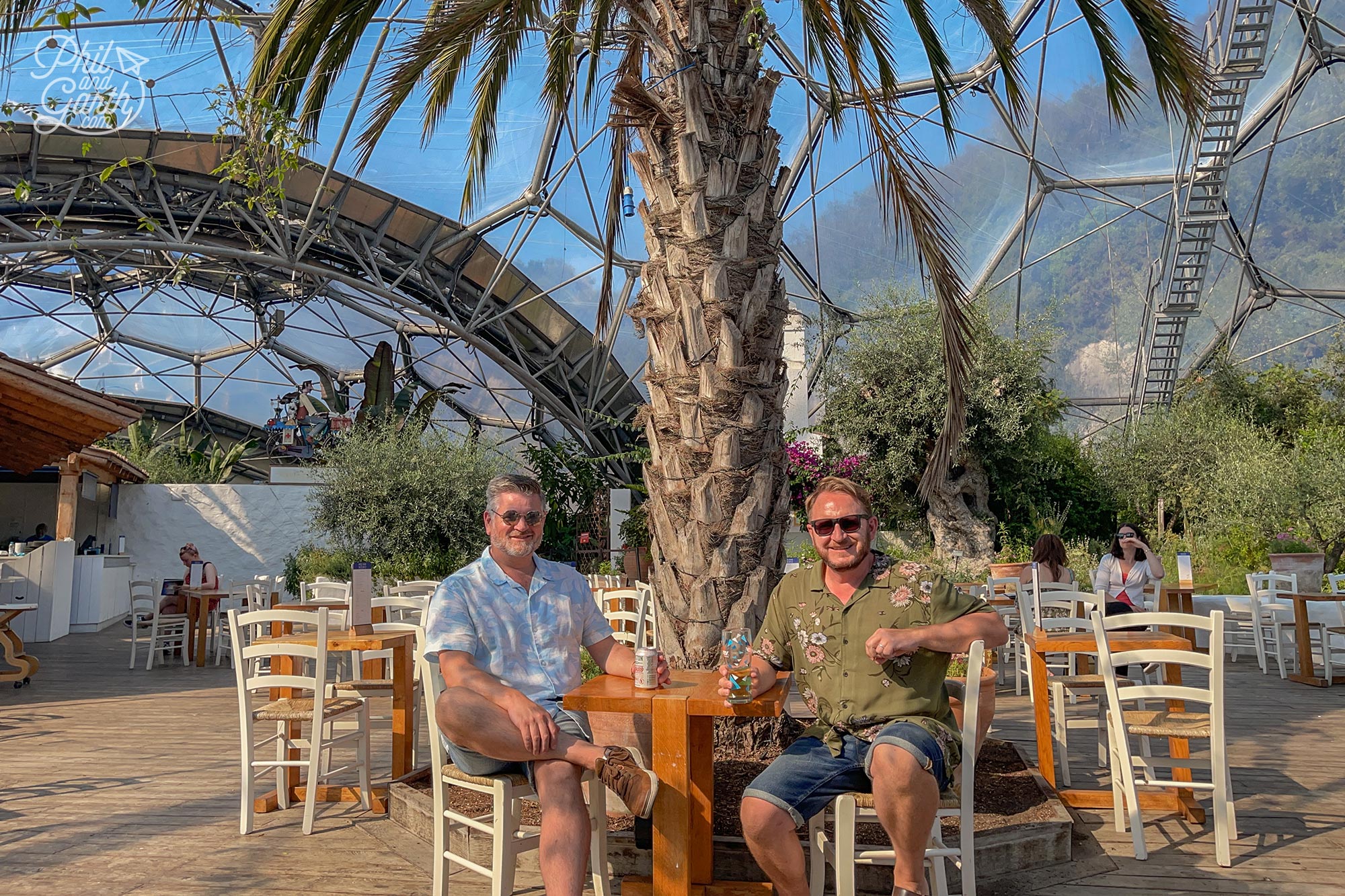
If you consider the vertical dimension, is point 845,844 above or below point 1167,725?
below

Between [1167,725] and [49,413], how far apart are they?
11.7 meters

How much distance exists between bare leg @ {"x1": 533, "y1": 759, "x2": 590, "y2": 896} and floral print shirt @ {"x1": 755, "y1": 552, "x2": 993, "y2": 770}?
0.77m

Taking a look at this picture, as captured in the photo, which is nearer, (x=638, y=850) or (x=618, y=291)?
(x=638, y=850)

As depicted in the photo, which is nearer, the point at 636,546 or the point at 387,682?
the point at 387,682

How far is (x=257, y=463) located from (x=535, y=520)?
2800 centimetres

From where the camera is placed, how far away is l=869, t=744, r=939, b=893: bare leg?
2873 millimetres

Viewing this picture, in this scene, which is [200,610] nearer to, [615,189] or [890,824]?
[615,189]

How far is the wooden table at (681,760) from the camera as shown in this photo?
3000 millimetres

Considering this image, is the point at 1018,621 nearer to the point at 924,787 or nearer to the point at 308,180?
the point at 924,787

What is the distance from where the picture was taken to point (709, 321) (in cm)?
445

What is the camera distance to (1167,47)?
489 cm

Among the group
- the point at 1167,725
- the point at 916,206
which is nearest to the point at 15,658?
the point at 916,206

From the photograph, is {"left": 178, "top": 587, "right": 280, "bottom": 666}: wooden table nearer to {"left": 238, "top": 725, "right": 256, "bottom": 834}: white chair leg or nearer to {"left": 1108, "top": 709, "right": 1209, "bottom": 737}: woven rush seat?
{"left": 238, "top": 725, "right": 256, "bottom": 834}: white chair leg

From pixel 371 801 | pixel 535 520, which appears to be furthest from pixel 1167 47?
pixel 371 801
